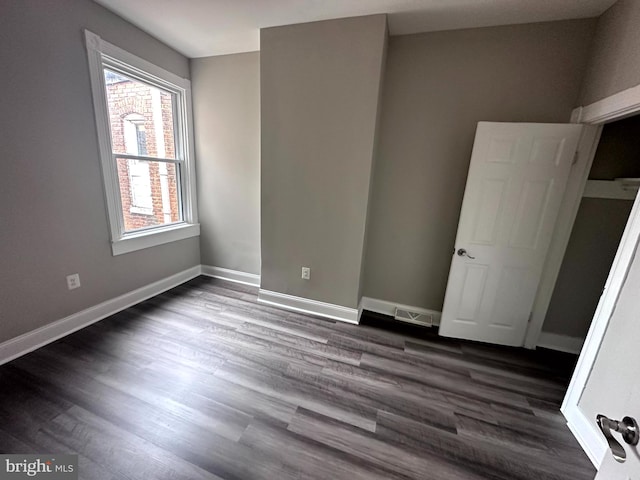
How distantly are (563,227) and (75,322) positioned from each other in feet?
14.1

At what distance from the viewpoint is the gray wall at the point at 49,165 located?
173 cm

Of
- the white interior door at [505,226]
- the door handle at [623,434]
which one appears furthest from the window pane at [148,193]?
the door handle at [623,434]

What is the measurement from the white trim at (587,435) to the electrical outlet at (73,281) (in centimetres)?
379

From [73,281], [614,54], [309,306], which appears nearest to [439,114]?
[614,54]

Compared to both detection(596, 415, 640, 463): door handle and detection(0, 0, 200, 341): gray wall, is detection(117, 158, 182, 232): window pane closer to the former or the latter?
detection(0, 0, 200, 341): gray wall

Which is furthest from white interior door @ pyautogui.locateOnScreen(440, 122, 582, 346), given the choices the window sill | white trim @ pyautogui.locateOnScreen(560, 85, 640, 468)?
the window sill

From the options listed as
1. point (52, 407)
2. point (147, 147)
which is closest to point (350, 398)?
point (52, 407)

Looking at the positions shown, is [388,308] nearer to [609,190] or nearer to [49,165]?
[609,190]

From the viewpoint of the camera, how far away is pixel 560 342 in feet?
7.62

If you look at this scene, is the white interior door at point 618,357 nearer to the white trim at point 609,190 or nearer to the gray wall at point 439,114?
the white trim at point 609,190

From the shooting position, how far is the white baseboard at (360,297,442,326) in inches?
104

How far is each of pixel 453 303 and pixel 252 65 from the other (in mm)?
3274

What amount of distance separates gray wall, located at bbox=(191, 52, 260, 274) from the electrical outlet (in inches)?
55.9

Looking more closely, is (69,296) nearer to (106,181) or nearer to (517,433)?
(106,181)
